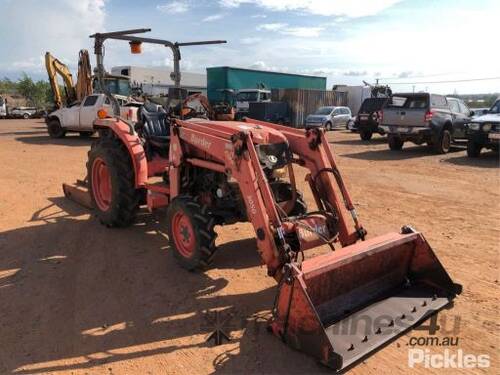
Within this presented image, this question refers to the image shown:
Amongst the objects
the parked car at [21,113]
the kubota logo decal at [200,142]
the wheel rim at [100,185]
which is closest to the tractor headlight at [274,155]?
the kubota logo decal at [200,142]

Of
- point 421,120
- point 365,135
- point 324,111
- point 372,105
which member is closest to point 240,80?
point 324,111

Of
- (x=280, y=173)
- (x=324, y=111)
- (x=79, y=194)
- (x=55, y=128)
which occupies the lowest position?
(x=79, y=194)

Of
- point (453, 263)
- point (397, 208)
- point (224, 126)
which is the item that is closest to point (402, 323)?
point (453, 263)

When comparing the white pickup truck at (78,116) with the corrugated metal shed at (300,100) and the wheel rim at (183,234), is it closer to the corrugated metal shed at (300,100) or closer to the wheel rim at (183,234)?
the corrugated metal shed at (300,100)

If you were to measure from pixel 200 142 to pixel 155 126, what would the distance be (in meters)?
1.82

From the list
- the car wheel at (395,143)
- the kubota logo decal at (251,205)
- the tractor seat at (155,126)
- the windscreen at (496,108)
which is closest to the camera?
the kubota logo decal at (251,205)

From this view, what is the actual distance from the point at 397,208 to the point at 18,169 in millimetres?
8171

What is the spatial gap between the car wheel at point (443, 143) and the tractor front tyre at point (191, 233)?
11004 millimetres

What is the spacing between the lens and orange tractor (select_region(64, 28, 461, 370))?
3070 millimetres

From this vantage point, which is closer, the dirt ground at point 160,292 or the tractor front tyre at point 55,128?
the dirt ground at point 160,292

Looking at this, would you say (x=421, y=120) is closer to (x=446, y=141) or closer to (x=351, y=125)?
(x=446, y=141)

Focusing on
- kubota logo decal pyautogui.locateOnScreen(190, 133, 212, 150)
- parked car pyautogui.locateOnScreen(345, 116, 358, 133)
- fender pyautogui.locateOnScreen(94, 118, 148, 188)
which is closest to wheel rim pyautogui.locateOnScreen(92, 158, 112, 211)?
fender pyautogui.locateOnScreen(94, 118, 148, 188)

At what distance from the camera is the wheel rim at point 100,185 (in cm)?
605

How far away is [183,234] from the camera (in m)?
4.36
